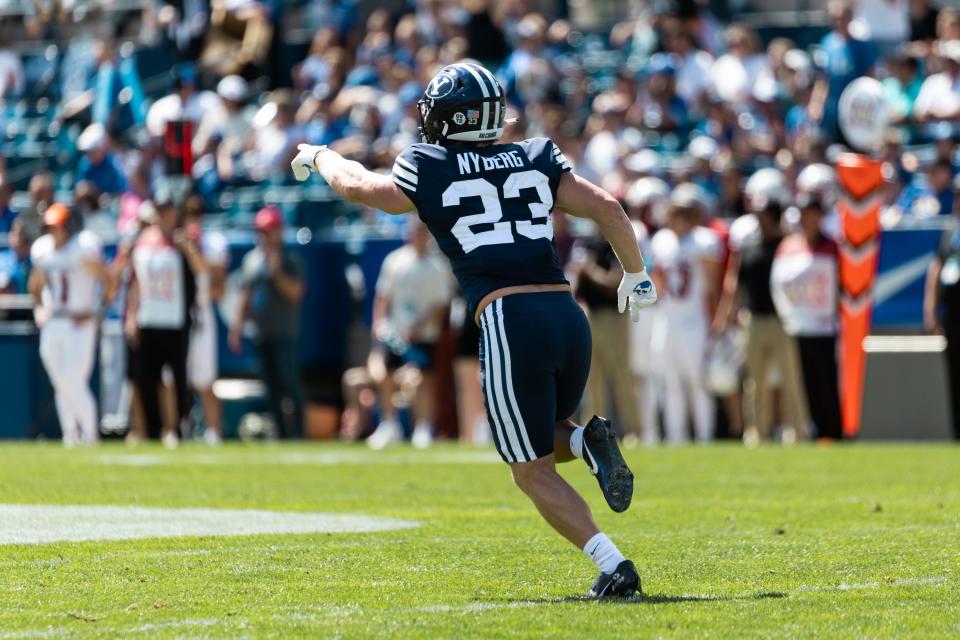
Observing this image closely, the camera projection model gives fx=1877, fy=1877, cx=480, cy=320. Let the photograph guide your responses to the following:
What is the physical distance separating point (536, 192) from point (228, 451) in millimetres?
8964

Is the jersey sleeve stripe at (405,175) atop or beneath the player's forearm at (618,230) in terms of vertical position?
atop

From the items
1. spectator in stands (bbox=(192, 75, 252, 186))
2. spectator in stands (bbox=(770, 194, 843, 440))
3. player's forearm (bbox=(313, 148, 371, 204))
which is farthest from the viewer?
spectator in stands (bbox=(192, 75, 252, 186))

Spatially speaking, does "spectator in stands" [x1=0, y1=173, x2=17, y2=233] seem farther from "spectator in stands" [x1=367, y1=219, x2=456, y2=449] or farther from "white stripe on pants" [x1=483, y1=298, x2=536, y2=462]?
"white stripe on pants" [x1=483, y1=298, x2=536, y2=462]

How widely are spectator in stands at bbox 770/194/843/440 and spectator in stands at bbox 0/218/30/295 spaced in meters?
7.57

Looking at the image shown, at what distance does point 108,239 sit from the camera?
1888 cm

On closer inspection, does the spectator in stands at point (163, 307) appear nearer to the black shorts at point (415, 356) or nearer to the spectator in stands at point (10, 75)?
the black shorts at point (415, 356)

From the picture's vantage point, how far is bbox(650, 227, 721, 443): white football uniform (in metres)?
15.8

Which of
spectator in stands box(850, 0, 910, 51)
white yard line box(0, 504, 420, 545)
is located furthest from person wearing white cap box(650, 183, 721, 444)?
white yard line box(0, 504, 420, 545)

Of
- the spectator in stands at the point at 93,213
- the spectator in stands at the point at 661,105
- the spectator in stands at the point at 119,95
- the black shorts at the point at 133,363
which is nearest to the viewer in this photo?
the black shorts at the point at 133,363

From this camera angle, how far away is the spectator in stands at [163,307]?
1667 cm

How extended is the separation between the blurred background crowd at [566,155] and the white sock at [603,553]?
9.26 meters

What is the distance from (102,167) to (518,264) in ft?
47.6

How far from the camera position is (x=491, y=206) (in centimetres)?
664

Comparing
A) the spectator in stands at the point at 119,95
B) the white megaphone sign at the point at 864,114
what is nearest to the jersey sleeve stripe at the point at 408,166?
the white megaphone sign at the point at 864,114
